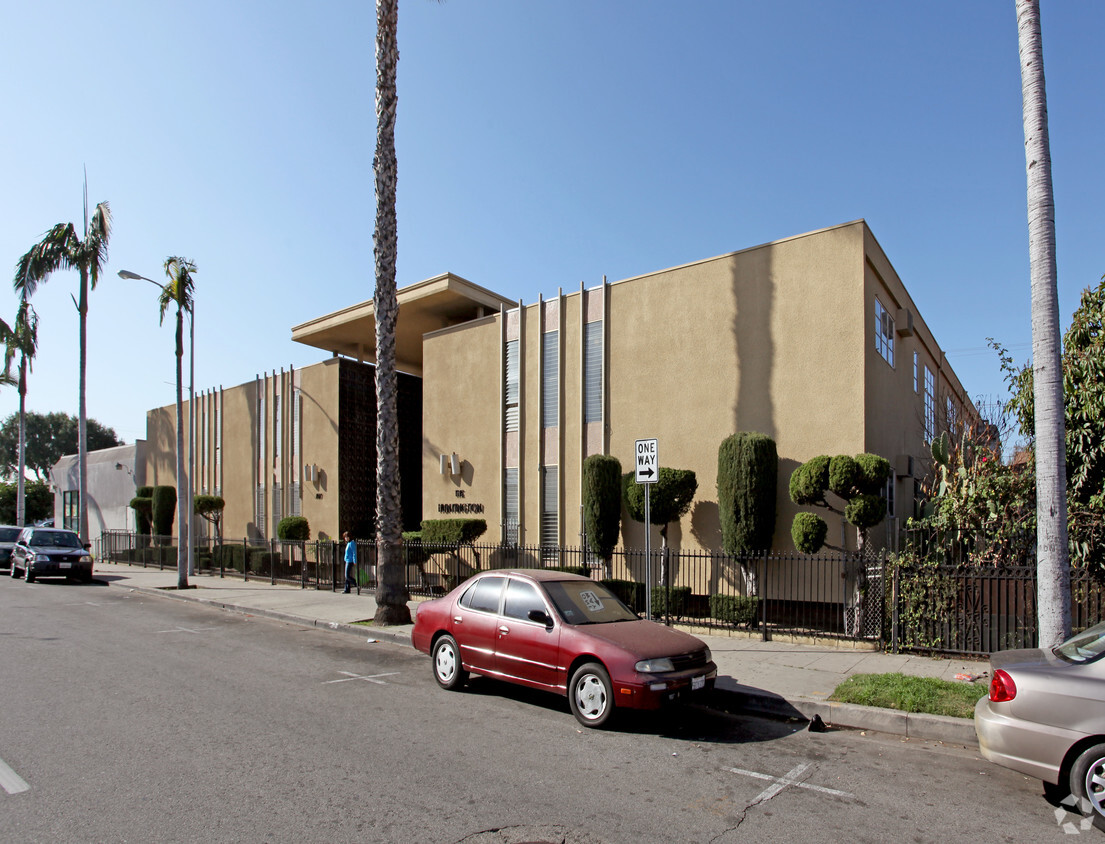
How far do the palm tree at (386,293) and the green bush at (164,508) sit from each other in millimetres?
22145

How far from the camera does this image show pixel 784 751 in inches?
257

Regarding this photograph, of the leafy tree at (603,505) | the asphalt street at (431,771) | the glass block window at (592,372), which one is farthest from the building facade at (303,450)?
the asphalt street at (431,771)

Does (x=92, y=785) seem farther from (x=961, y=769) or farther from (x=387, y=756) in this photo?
(x=961, y=769)

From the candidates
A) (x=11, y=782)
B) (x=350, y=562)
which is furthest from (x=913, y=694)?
(x=350, y=562)

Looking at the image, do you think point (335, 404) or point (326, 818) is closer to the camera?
point (326, 818)

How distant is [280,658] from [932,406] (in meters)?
19.2

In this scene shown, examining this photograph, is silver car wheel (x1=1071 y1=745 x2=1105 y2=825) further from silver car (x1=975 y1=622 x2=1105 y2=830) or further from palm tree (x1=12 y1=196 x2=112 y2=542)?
palm tree (x1=12 y1=196 x2=112 y2=542)

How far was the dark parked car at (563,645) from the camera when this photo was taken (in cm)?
698

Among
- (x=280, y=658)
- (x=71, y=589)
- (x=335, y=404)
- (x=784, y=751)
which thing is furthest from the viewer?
(x=335, y=404)

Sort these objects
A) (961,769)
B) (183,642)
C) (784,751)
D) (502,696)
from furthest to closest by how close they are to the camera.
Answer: (183,642) < (502,696) < (784,751) < (961,769)

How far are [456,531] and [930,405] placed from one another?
558 inches

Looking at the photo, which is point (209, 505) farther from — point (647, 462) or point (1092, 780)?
point (1092, 780)

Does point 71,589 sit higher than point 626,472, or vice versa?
point 626,472

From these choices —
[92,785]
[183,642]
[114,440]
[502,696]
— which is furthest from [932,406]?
[114,440]
